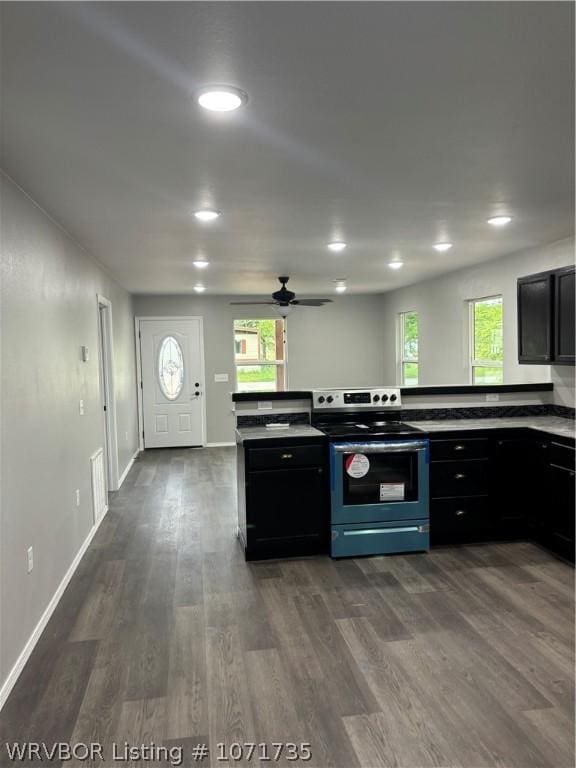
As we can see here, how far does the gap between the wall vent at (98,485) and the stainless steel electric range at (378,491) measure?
200cm

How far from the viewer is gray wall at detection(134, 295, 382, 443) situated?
8867 mm

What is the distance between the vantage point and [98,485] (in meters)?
4.99

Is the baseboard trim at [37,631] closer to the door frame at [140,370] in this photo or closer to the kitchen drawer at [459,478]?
the kitchen drawer at [459,478]

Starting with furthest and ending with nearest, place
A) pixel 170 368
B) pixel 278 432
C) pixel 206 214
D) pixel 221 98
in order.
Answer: pixel 170 368, pixel 278 432, pixel 206 214, pixel 221 98

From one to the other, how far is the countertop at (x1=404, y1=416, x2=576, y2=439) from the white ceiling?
4.85ft

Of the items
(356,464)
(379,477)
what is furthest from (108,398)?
(379,477)

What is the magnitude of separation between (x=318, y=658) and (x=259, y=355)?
6.68 m

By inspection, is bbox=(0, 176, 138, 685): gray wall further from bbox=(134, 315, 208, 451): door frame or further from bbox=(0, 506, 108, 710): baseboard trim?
bbox=(134, 315, 208, 451): door frame

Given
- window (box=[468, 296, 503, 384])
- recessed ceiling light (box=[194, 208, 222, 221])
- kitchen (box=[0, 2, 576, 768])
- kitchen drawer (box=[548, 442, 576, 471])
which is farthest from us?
window (box=[468, 296, 503, 384])

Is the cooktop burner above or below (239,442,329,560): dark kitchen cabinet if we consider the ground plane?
above

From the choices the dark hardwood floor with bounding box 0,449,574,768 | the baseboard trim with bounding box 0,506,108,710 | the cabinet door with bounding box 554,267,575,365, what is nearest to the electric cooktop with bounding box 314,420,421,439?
the dark hardwood floor with bounding box 0,449,574,768

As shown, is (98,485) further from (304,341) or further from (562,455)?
(304,341)

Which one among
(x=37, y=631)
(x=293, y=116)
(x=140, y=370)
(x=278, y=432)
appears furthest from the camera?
(x=140, y=370)

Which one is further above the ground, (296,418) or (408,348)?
(408,348)
